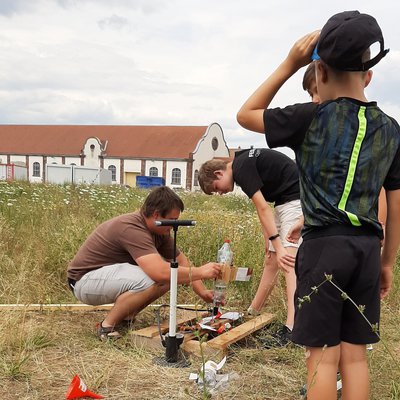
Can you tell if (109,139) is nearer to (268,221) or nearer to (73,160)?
(73,160)

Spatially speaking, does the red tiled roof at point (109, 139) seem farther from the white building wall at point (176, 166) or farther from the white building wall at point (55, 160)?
the white building wall at point (176, 166)

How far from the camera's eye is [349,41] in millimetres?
1727

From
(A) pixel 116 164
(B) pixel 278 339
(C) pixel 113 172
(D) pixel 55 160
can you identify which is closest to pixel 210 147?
(A) pixel 116 164

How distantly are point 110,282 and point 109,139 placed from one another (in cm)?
4894

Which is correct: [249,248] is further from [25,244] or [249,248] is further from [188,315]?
[25,244]

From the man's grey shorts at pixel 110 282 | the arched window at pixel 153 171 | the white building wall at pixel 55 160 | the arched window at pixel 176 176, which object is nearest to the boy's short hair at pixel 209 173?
the man's grey shorts at pixel 110 282

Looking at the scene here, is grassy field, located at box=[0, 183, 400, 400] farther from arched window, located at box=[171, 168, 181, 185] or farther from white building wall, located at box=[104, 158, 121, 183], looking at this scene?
white building wall, located at box=[104, 158, 121, 183]

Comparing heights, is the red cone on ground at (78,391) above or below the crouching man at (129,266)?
below

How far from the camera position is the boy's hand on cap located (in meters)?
1.87

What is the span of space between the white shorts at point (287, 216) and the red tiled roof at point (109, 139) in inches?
1698

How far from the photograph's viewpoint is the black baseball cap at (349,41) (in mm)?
1728

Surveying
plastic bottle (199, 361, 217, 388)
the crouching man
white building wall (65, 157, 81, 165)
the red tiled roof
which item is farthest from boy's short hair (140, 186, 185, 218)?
white building wall (65, 157, 81, 165)

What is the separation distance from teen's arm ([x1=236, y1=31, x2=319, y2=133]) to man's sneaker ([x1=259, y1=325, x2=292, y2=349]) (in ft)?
6.14

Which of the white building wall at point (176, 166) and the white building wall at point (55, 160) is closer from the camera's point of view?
the white building wall at point (176, 166)
